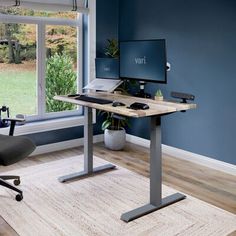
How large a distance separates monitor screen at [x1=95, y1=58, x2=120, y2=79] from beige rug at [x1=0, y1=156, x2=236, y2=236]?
1.08 metres

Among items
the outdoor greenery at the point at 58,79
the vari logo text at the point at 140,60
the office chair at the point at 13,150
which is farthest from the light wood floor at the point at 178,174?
the vari logo text at the point at 140,60

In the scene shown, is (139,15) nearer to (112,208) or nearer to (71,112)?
(71,112)

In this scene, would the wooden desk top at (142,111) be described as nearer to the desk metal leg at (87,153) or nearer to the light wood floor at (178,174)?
the desk metal leg at (87,153)

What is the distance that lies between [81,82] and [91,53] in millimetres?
407

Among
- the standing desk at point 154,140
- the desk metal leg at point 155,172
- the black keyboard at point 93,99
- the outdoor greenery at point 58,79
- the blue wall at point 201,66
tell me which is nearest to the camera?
the standing desk at point 154,140

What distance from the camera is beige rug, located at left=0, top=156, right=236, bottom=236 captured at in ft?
8.05

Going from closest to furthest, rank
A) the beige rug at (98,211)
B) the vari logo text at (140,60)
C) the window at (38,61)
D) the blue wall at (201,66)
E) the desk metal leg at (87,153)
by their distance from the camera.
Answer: the beige rug at (98,211) → the vari logo text at (140,60) → the desk metal leg at (87,153) → the blue wall at (201,66) → the window at (38,61)

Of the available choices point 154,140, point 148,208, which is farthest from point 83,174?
point 154,140

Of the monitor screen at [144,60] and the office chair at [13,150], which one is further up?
the monitor screen at [144,60]

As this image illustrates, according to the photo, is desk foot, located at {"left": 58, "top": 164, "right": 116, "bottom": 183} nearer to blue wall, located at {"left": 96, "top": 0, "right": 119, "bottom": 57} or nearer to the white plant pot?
the white plant pot

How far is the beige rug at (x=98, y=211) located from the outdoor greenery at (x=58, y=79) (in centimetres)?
117

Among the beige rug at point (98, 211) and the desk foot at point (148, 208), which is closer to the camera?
the beige rug at point (98, 211)

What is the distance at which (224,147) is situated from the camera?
3.67 meters

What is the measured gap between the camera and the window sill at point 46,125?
12.9 ft
